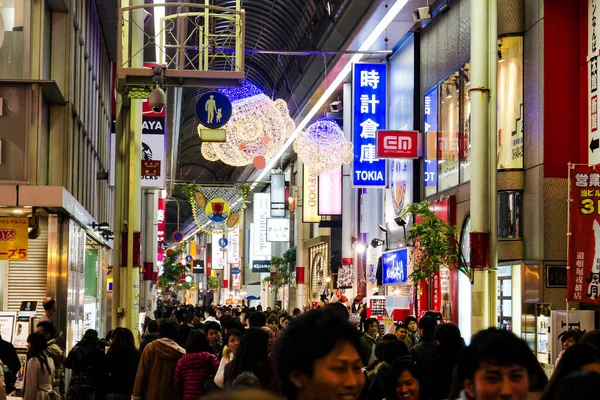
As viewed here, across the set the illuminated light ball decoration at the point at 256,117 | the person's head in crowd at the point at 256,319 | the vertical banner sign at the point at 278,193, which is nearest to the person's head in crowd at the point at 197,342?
the person's head in crowd at the point at 256,319

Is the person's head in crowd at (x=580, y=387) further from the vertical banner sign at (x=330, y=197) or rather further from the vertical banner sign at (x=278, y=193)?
the vertical banner sign at (x=278, y=193)

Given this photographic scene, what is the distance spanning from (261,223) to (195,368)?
41.9m

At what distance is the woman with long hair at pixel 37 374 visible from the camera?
419 inches

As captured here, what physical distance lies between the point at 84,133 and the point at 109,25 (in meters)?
4.56

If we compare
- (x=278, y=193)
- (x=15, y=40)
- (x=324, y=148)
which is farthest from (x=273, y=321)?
(x=278, y=193)

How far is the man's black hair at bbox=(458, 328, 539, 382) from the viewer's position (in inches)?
148

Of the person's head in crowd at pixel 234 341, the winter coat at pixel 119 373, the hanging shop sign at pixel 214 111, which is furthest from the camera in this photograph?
the hanging shop sign at pixel 214 111

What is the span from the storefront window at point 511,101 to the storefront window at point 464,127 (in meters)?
2.44

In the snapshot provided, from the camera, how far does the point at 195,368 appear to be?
9.56 metres

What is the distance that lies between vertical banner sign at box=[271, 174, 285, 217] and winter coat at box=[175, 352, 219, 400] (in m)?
36.6

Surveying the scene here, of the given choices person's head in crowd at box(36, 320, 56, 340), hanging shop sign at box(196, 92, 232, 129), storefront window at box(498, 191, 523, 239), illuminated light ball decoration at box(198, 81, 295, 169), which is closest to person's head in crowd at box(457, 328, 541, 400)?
person's head in crowd at box(36, 320, 56, 340)

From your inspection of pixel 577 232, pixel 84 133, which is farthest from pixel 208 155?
pixel 577 232

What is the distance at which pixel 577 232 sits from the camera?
1380 centimetres

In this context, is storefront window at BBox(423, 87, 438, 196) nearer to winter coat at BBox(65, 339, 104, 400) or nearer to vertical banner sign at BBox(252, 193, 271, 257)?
winter coat at BBox(65, 339, 104, 400)
